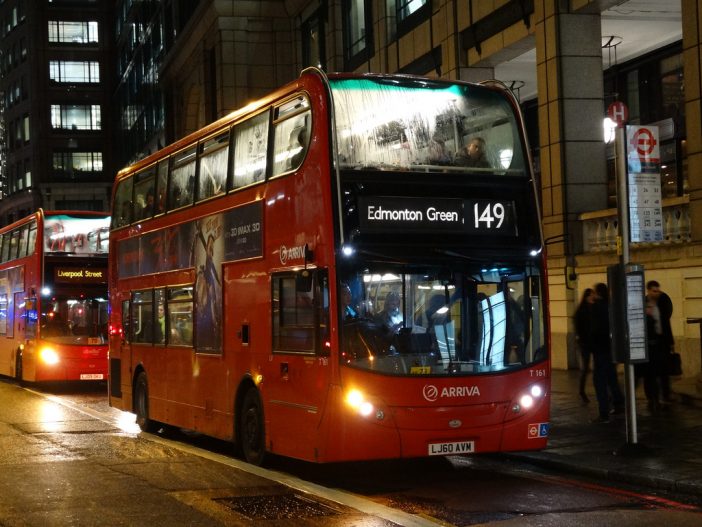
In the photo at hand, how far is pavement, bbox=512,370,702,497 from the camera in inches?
436

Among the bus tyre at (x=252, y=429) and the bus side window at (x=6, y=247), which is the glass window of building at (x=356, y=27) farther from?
the bus tyre at (x=252, y=429)

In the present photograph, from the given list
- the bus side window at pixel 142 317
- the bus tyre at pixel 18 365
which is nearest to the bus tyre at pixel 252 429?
the bus side window at pixel 142 317

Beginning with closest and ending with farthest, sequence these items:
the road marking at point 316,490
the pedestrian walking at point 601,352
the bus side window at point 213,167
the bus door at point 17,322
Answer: the road marking at point 316,490
the bus side window at point 213,167
the pedestrian walking at point 601,352
the bus door at point 17,322

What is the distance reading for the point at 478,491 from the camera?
10812 mm

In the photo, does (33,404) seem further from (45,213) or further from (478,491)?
(478,491)

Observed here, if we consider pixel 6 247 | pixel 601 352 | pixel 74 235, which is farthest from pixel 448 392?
pixel 6 247

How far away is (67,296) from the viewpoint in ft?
85.4

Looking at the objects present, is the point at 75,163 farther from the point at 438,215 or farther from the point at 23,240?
the point at 438,215

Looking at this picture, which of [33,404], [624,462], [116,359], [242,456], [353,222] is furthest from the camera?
[33,404]

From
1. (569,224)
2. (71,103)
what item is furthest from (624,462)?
(71,103)

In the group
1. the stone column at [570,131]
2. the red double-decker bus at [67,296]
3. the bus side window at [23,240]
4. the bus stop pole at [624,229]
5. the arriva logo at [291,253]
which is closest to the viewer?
the arriva logo at [291,253]

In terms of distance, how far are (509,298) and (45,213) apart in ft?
56.7

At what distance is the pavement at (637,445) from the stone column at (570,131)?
5578mm

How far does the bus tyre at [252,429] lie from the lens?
495 inches
